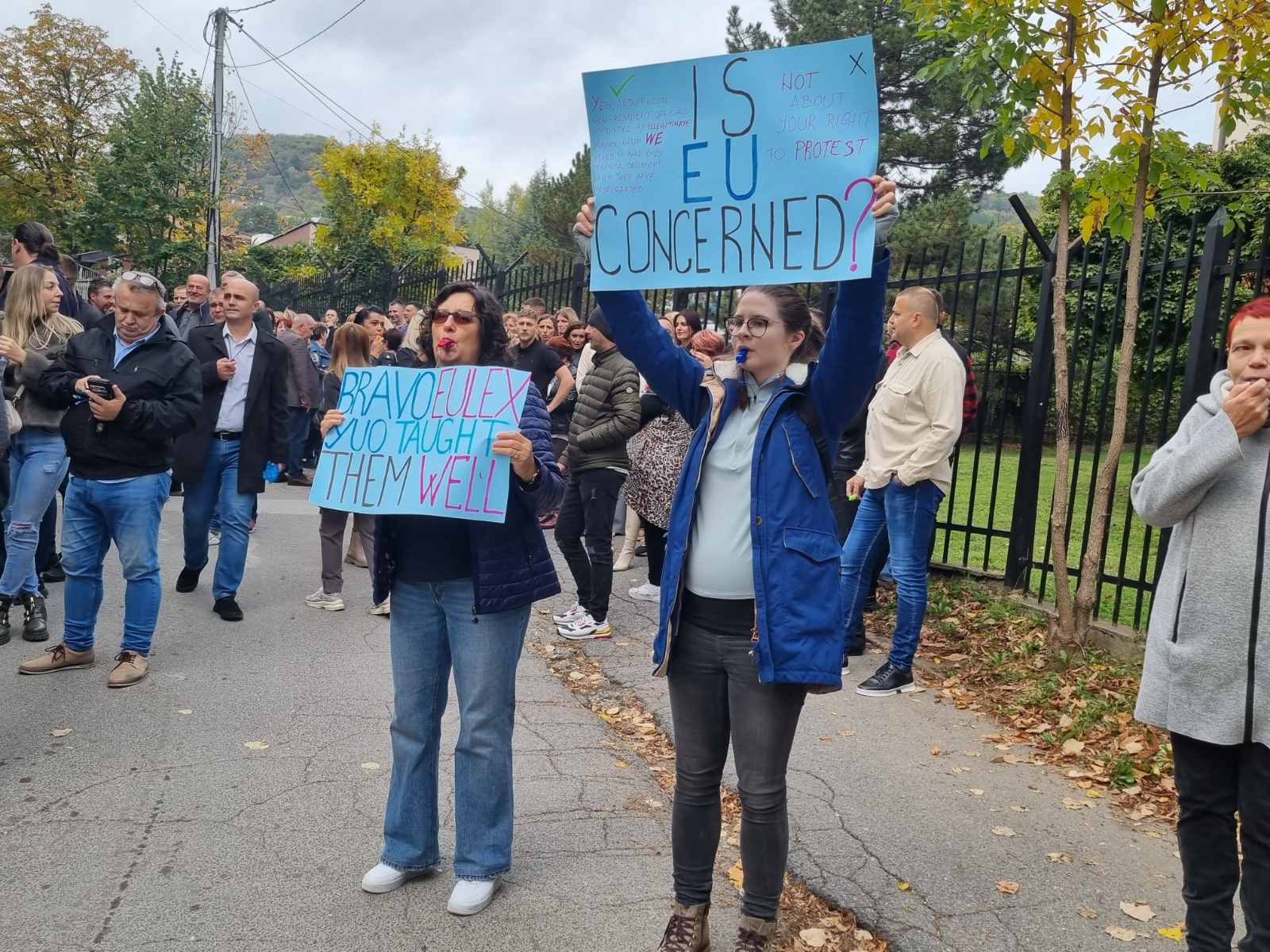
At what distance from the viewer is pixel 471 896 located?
345cm

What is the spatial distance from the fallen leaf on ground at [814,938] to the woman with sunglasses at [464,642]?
975 millimetres

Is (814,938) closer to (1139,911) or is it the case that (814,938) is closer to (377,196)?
(1139,911)

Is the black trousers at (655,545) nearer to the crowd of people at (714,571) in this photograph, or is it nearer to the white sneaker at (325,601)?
the crowd of people at (714,571)

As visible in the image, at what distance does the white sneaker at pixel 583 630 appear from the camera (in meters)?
7.00

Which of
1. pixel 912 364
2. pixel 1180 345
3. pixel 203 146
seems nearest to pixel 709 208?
pixel 912 364

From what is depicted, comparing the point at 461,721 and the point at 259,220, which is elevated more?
the point at 259,220

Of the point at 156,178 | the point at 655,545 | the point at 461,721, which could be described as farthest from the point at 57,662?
the point at 156,178

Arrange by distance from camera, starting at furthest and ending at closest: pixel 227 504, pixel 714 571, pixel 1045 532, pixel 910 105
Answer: pixel 910 105 → pixel 1045 532 → pixel 227 504 → pixel 714 571

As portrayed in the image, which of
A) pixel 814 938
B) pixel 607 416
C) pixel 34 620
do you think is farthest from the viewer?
pixel 607 416

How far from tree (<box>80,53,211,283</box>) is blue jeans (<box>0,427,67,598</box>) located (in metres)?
20.2

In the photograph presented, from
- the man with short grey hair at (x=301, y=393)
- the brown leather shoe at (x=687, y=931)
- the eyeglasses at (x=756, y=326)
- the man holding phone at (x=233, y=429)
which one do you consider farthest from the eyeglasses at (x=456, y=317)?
the man with short grey hair at (x=301, y=393)

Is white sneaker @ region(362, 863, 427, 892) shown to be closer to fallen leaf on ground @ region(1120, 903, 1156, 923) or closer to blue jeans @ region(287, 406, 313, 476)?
fallen leaf on ground @ region(1120, 903, 1156, 923)

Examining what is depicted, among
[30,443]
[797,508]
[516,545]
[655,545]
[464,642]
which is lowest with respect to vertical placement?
[655,545]

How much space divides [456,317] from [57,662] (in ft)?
11.6
